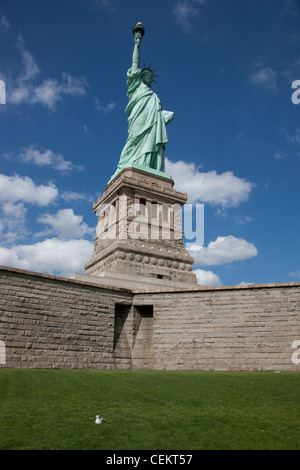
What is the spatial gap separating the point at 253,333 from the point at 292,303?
200 cm

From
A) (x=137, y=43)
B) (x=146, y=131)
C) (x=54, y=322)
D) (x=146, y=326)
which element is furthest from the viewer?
(x=137, y=43)

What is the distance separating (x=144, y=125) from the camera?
32.1 metres

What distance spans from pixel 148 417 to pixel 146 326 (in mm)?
12456

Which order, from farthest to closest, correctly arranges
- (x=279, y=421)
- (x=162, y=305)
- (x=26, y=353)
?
1. (x=162, y=305)
2. (x=26, y=353)
3. (x=279, y=421)

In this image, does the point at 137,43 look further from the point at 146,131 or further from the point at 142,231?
the point at 142,231

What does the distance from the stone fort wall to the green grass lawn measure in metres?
6.44

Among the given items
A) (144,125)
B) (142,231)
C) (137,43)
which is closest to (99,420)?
(142,231)

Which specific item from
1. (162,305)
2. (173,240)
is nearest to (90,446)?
(162,305)

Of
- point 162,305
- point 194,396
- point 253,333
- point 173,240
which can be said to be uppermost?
point 173,240

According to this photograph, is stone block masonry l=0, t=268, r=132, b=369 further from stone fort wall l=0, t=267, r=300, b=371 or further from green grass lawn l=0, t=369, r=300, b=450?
green grass lawn l=0, t=369, r=300, b=450

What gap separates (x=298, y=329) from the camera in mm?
14719

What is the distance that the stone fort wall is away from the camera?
569 inches

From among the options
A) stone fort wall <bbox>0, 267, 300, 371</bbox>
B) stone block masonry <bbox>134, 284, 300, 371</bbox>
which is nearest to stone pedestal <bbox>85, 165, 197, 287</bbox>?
stone fort wall <bbox>0, 267, 300, 371</bbox>
